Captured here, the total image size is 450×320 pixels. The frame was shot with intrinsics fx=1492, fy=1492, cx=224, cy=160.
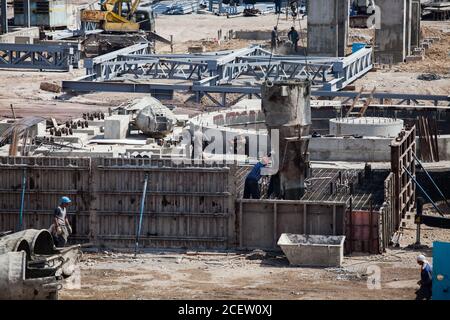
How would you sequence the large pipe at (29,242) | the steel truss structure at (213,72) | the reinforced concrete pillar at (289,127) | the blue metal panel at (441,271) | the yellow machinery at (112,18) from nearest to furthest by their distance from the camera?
the blue metal panel at (441,271)
the large pipe at (29,242)
the reinforced concrete pillar at (289,127)
the steel truss structure at (213,72)
the yellow machinery at (112,18)

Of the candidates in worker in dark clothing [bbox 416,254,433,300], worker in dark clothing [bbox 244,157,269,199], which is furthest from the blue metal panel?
worker in dark clothing [bbox 244,157,269,199]

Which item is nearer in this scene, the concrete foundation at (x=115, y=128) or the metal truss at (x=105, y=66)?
the concrete foundation at (x=115, y=128)

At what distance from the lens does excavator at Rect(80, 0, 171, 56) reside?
6894 centimetres

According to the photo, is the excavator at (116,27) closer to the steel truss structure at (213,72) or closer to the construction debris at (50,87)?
the construction debris at (50,87)

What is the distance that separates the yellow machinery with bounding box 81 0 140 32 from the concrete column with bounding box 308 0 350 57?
33.6 ft

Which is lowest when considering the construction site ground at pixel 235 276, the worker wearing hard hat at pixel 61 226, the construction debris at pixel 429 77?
the construction site ground at pixel 235 276

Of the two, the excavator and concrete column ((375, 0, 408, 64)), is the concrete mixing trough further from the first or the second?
the excavator

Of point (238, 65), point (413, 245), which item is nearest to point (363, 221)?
point (413, 245)

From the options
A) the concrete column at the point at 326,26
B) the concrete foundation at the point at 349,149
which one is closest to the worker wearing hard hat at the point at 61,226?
the concrete foundation at the point at 349,149

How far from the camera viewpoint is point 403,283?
26.3 metres

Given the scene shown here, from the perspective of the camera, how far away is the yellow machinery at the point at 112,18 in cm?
7038

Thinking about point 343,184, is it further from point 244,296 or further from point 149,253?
point 244,296

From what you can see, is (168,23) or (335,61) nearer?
(335,61)

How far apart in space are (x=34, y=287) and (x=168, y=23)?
200 feet
